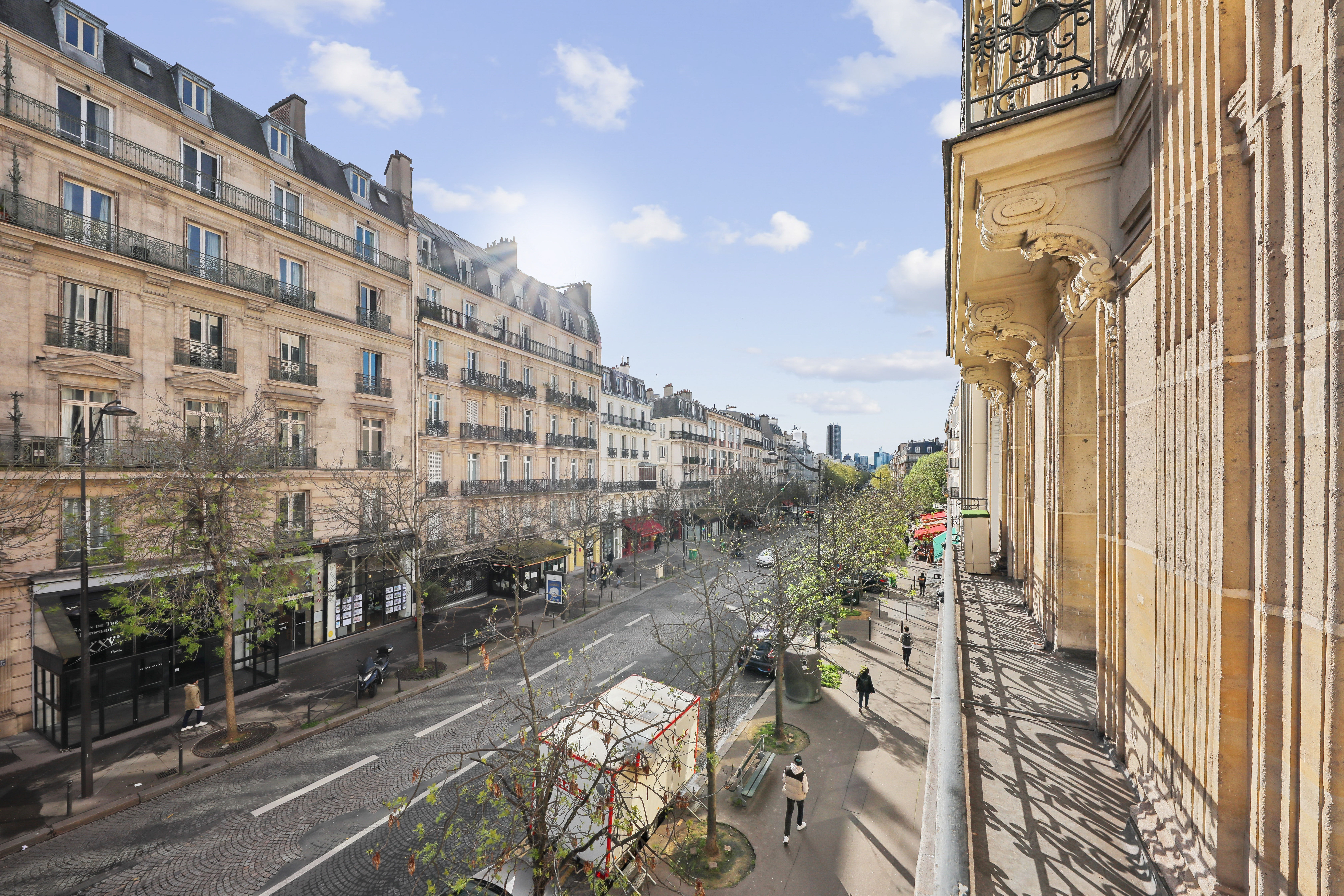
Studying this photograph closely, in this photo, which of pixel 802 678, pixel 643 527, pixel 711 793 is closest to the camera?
pixel 711 793

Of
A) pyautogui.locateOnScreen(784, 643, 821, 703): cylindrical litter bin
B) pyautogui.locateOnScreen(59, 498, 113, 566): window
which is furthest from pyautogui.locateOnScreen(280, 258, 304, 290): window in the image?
pyautogui.locateOnScreen(784, 643, 821, 703): cylindrical litter bin

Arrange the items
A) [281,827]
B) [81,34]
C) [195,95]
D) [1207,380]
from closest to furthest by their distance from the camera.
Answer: [1207,380], [281,827], [81,34], [195,95]

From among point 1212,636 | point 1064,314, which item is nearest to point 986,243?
point 1064,314

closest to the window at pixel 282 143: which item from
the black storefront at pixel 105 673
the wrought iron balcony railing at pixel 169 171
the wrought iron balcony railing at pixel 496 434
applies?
the wrought iron balcony railing at pixel 169 171

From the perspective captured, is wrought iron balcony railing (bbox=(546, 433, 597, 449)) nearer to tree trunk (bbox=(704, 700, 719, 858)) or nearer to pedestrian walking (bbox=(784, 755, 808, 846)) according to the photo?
tree trunk (bbox=(704, 700, 719, 858))

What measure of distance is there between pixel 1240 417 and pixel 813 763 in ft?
40.9

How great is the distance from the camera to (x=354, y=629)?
2231 centimetres

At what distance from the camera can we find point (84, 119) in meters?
15.6

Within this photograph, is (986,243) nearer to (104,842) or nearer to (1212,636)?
(1212,636)

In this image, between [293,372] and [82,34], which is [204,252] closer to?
[293,372]

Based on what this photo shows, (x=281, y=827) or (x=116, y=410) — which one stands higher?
(x=116, y=410)

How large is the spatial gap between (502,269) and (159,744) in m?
26.3

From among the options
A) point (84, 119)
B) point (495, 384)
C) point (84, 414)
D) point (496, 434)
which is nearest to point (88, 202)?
point (84, 119)

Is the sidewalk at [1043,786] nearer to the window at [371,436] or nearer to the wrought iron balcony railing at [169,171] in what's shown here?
the window at [371,436]
